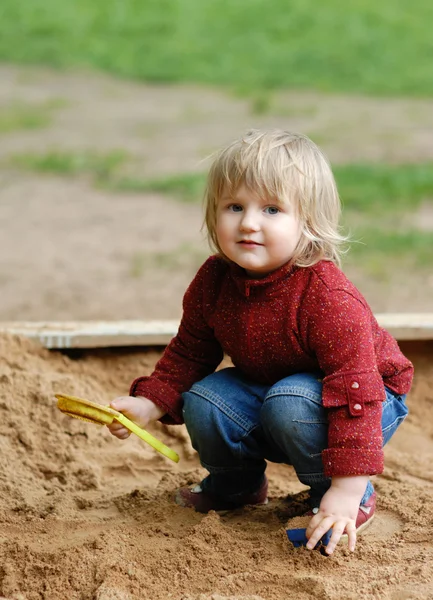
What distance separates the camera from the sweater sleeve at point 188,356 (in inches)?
104

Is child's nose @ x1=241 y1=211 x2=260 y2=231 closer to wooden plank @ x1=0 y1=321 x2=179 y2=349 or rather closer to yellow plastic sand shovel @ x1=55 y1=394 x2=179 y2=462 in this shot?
yellow plastic sand shovel @ x1=55 y1=394 x2=179 y2=462

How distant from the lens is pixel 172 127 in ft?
30.5

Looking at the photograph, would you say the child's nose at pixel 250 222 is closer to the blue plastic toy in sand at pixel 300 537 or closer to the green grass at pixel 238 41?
the blue plastic toy in sand at pixel 300 537

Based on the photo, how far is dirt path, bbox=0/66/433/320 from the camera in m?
5.03

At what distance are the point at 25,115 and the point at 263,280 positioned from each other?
7.71 metres

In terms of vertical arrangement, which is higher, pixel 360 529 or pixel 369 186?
pixel 369 186

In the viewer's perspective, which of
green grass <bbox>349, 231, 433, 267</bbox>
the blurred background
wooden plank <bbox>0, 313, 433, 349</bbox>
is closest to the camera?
wooden plank <bbox>0, 313, 433, 349</bbox>

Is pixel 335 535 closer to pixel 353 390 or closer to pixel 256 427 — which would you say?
pixel 353 390

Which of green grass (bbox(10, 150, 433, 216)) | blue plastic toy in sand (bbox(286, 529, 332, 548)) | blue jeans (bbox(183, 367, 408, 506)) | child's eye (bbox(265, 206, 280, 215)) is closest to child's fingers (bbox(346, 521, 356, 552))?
blue plastic toy in sand (bbox(286, 529, 332, 548))

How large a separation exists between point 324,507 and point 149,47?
1173 centimetres

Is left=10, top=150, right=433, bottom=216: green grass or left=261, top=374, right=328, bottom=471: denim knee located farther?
left=10, top=150, right=433, bottom=216: green grass

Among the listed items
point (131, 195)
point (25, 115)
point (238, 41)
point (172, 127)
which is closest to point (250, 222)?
point (131, 195)

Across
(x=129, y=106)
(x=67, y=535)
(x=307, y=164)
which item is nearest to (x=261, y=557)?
(x=67, y=535)

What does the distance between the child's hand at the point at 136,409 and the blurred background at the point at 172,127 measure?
46 centimetres
